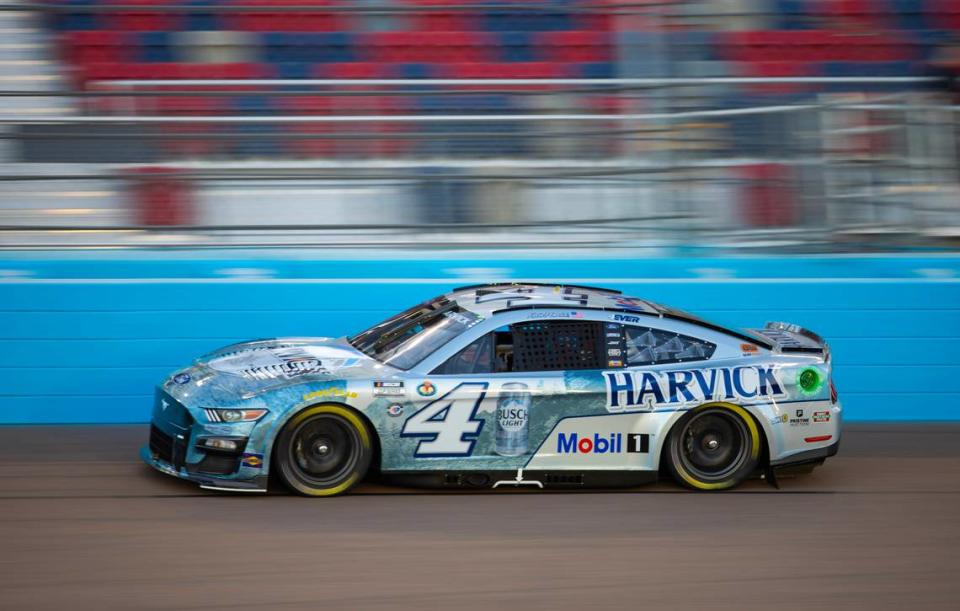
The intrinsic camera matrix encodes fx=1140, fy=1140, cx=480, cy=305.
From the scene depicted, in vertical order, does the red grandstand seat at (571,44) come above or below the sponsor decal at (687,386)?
above

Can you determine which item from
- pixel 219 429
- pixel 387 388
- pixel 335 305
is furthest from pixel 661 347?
pixel 335 305

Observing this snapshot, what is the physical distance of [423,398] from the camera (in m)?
6.45

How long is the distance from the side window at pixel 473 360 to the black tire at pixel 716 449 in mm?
1183

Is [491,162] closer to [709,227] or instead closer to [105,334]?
[709,227]

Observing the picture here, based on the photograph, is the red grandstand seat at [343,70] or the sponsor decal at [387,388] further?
the red grandstand seat at [343,70]

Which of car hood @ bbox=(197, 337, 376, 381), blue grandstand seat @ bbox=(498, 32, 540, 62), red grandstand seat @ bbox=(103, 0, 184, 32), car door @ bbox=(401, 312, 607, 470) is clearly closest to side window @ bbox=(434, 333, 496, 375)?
car door @ bbox=(401, 312, 607, 470)

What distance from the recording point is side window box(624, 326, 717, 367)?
22.3 ft

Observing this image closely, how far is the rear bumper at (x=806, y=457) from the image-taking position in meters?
6.84

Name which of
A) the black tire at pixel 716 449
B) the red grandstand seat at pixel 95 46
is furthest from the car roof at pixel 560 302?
the red grandstand seat at pixel 95 46

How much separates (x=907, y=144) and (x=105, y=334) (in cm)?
645

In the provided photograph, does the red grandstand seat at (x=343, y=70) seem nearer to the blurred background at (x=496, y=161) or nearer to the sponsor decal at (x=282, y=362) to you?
the blurred background at (x=496, y=161)

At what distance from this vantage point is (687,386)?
6.71 meters

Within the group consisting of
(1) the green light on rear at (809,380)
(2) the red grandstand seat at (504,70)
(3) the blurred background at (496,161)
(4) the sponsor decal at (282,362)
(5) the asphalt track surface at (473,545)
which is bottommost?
(5) the asphalt track surface at (473,545)

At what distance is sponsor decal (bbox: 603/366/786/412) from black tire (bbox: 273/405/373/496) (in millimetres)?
1457
